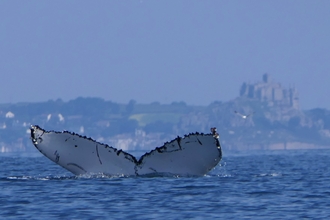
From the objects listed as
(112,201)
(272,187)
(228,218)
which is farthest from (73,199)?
(272,187)

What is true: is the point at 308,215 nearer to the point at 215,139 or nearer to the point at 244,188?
the point at 215,139

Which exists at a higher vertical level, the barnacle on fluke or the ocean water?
the barnacle on fluke

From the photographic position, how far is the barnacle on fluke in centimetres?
2339

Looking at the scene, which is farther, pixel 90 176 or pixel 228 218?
pixel 90 176

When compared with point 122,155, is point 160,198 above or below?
below

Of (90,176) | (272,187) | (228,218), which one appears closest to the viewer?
(228,218)

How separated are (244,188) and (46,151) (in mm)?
5307

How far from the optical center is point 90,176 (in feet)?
81.7

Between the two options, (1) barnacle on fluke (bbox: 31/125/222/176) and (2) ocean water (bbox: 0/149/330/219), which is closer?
(2) ocean water (bbox: 0/149/330/219)

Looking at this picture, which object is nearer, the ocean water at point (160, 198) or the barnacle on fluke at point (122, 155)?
the ocean water at point (160, 198)

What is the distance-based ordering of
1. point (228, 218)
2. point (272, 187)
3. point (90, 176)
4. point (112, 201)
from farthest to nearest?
point (272, 187) → point (90, 176) → point (112, 201) → point (228, 218)

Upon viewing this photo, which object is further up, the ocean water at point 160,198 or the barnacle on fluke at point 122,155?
the barnacle on fluke at point 122,155

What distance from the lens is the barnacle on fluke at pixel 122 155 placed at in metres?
23.4

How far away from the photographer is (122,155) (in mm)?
24078
